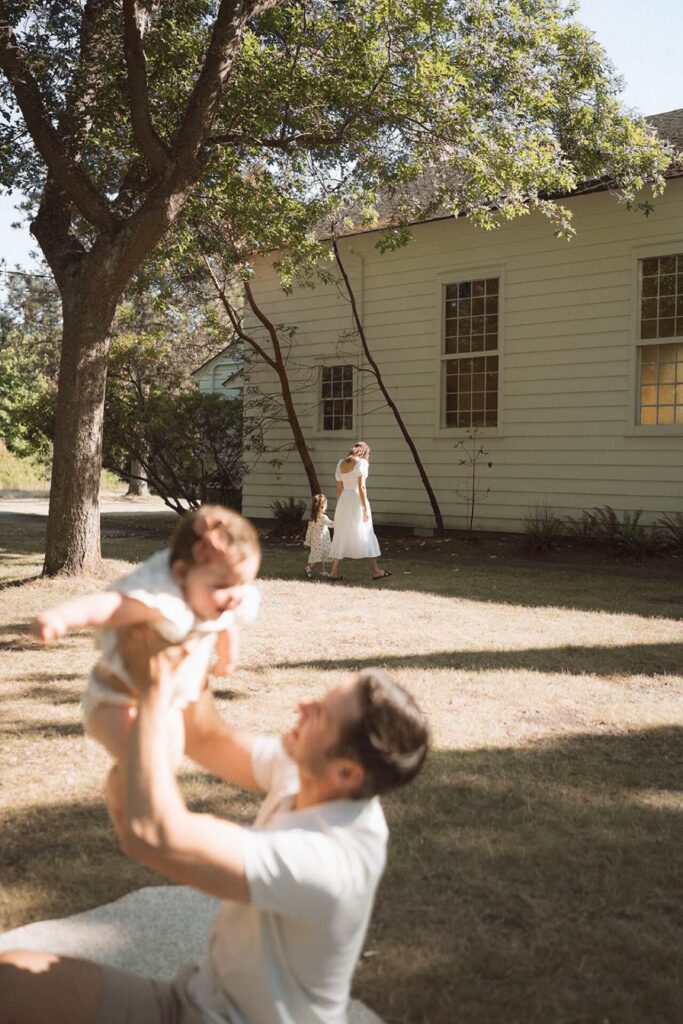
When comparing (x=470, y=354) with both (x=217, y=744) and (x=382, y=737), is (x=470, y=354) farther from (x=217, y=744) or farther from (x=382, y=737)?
(x=382, y=737)

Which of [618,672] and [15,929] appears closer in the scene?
[15,929]

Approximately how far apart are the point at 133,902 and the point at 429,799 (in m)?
1.58

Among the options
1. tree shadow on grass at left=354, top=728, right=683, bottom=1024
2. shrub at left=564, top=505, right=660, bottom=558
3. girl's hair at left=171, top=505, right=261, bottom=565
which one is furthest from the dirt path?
girl's hair at left=171, top=505, right=261, bottom=565

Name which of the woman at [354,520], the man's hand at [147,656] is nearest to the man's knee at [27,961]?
the man's hand at [147,656]

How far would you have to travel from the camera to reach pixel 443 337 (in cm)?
1756

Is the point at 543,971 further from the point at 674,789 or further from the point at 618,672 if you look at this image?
the point at 618,672

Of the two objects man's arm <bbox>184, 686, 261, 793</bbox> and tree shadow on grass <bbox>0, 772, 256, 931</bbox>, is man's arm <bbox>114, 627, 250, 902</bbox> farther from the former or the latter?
tree shadow on grass <bbox>0, 772, 256, 931</bbox>

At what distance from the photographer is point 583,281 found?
612 inches

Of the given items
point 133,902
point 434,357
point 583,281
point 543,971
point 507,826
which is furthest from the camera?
point 434,357

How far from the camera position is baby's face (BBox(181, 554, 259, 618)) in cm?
214

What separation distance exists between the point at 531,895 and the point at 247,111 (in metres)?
10.4

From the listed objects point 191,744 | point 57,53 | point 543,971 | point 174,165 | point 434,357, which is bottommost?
point 543,971

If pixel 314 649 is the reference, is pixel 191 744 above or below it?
above

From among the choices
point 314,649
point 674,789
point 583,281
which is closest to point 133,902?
point 674,789
